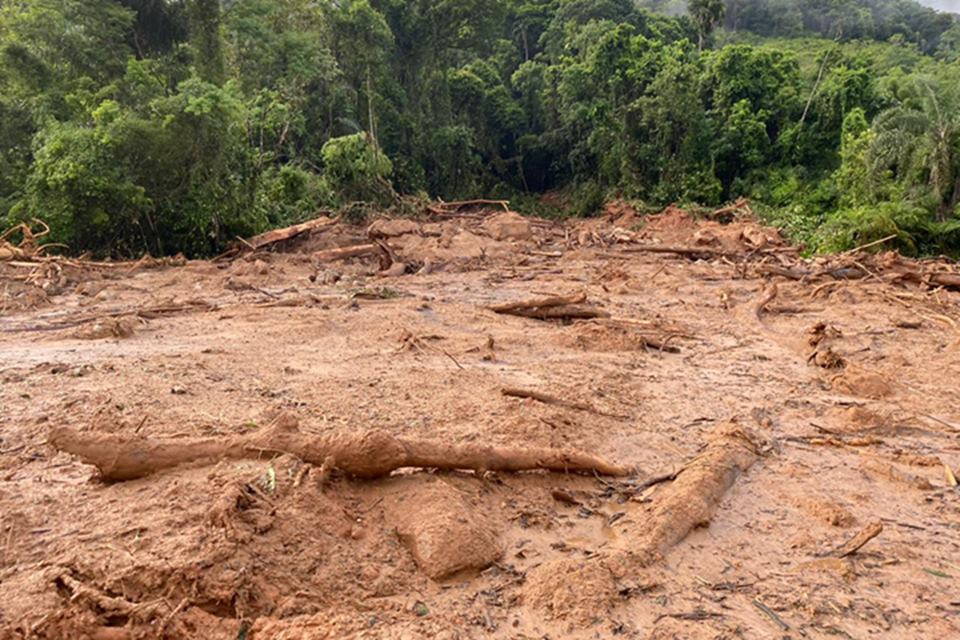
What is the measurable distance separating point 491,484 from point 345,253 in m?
10.9

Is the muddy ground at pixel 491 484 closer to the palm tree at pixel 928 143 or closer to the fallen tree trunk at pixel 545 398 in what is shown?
the fallen tree trunk at pixel 545 398

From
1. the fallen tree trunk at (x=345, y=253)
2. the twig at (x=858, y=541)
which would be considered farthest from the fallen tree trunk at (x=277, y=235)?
the twig at (x=858, y=541)

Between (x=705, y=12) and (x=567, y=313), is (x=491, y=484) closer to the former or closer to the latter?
(x=567, y=313)

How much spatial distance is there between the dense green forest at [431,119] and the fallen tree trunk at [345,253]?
2.67 m

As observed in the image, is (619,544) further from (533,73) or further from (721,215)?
(533,73)

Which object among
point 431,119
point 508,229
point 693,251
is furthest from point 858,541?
point 431,119

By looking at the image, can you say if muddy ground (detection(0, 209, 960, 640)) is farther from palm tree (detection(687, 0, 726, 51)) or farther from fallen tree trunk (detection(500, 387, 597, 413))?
palm tree (detection(687, 0, 726, 51))

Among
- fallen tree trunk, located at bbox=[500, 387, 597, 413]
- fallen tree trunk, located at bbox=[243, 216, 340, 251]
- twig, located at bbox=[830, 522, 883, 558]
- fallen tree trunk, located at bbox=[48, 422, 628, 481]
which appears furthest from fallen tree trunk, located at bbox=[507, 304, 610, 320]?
fallen tree trunk, located at bbox=[243, 216, 340, 251]

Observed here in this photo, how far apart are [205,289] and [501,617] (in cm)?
906

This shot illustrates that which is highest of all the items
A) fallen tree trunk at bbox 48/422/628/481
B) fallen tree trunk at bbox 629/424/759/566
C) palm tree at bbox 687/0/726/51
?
palm tree at bbox 687/0/726/51

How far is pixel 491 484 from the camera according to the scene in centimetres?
328

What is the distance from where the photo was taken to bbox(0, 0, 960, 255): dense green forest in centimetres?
1312

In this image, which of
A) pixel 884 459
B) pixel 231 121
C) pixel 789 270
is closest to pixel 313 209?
pixel 231 121

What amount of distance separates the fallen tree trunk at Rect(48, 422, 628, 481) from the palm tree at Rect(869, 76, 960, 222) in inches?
619
